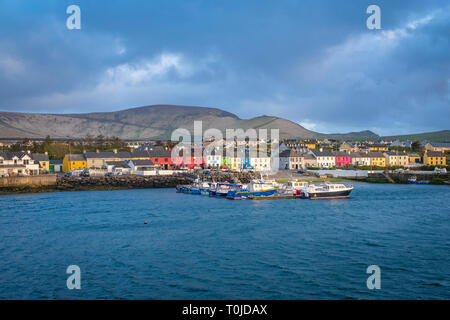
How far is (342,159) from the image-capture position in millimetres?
85438

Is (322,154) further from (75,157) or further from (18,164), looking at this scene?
(18,164)

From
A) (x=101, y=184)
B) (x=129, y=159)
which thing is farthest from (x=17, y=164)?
(x=129, y=159)

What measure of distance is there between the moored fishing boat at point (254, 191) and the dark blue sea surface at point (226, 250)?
6186 millimetres

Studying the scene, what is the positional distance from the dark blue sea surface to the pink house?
48952mm

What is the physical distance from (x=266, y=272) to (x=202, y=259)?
3460mm

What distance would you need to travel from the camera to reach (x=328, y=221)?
28.7 metres

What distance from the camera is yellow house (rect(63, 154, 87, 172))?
69.1 meters

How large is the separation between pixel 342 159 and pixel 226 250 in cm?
6938

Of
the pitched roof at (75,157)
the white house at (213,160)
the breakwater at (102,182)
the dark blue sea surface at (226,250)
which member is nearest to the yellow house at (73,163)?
the pitched roof at (75,157)

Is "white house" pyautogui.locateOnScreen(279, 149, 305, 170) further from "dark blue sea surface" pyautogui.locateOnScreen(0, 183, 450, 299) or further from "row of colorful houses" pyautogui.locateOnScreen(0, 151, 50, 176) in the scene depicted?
"row of colorful houses" pyautogui.locateOnScreen(0, 151, 50, 176)

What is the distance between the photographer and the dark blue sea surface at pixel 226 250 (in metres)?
15.2

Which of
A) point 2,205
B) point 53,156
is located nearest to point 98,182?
point 2,205

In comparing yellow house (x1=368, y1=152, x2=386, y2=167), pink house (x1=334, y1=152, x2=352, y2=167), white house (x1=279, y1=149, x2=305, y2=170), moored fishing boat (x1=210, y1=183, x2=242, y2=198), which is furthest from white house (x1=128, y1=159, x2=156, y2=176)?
yellow house (x1=368, y1=152, x2=386, y2=167)

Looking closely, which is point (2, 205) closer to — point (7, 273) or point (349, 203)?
point (7, 273)
